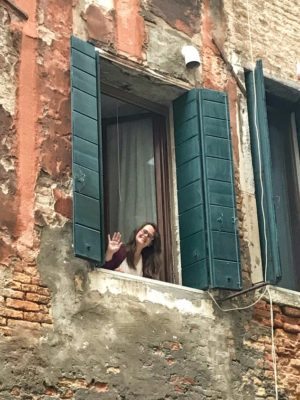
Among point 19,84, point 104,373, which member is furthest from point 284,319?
point 19,84

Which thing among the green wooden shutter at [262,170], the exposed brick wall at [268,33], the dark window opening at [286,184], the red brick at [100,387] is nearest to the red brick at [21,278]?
the red brick at [100,387]

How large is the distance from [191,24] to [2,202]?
256 cm

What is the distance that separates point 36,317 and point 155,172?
1979mm

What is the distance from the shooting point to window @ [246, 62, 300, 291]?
284 inches

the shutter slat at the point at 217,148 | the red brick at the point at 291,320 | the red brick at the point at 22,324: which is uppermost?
→ the shutter slat at the point at 217,148

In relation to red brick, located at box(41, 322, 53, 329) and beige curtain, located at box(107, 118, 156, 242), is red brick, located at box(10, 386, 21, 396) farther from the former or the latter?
beige curtain, located at box(107, 118, 156, 242)

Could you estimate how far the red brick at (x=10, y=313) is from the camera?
574 centimetres

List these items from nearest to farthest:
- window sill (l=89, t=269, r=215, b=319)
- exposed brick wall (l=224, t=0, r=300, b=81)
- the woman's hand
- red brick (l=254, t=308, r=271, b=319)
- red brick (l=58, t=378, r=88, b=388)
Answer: red brick (l=58, t=378, r=88, b=388) → window sill (l=89, t=269, r=215, b=319) → the woman's hand → red brick (l=254, t=308, r=271, b=319) → exposed brick wall (l=224, t=0, r=300, b=81)

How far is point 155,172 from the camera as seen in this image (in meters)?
7.43

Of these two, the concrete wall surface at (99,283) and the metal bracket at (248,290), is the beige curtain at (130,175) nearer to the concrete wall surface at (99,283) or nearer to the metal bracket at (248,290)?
the concrete wall surface at (99,283)

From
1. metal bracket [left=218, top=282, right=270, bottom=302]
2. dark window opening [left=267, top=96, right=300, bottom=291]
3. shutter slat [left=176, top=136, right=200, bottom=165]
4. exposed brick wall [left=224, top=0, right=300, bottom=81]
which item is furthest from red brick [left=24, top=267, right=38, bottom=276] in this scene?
exposed brick wall [left=224, top=0, right=300, bottom=81]

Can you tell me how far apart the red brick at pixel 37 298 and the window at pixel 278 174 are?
1924mm

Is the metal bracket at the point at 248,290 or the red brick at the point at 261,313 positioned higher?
the metal bracket at the point at 248,290

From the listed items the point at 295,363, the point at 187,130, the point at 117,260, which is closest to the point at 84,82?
the point at 187,130
